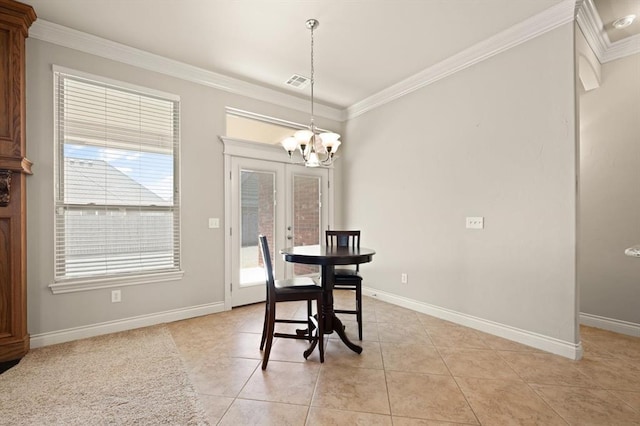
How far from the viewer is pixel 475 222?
10.0 feet

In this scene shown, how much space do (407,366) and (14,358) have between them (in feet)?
10.4

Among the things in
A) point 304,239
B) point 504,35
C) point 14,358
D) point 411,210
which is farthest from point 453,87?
point 14,358

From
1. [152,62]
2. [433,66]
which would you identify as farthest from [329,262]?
[152,62]

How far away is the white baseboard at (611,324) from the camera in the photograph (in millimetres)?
2820

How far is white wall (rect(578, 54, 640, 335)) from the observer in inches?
114

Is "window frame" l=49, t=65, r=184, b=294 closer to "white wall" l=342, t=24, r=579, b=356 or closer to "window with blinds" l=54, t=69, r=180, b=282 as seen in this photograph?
"window with blinds" l=54, t=69, r=180, b=282

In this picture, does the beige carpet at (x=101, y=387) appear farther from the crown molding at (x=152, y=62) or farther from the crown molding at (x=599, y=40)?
the crown molding at (x=599, y=40)

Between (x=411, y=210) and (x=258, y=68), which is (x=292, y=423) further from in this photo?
(x=258, y=68)

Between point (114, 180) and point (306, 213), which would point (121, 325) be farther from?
point (306, 213)

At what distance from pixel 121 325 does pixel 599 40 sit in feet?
18.2

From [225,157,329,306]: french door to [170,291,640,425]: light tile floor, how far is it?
94cm

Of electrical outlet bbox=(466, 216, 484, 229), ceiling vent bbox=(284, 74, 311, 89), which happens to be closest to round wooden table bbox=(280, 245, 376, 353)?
electrical outlet bbox=(466, 216, 484, 229)

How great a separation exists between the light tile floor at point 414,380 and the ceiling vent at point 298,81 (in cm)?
301

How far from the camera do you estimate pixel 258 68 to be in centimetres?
344
